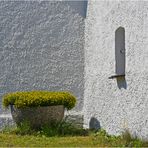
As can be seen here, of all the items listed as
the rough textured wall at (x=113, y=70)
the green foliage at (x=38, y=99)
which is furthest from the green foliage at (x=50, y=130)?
the rough textured wall at (x=113, y=70)

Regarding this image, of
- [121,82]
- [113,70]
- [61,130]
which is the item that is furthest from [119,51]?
[61,130]

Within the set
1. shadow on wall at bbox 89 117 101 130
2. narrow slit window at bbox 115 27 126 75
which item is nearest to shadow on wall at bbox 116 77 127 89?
narrow slit window at bbox 115 27 126 75

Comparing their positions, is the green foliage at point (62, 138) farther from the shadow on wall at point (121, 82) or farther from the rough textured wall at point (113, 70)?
the shadow on wall at point (121, 82)

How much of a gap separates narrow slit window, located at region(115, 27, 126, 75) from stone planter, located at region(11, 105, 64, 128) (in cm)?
169

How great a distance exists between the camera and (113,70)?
33.4 feet

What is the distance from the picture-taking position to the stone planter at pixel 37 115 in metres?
10.6

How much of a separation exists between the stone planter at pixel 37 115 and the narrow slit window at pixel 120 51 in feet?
5.53

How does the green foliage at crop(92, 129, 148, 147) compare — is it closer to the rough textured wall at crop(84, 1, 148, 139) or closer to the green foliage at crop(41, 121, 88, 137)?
the rough textured wall at crop(84, 1, 148, 139)

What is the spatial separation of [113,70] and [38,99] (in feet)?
5.99

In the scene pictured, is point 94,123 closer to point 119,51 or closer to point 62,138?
point 62,138

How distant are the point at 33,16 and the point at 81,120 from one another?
2920mm

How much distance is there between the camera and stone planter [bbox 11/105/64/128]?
10.6m

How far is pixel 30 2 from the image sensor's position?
38.9ft

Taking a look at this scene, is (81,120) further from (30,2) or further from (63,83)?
(30,2)
